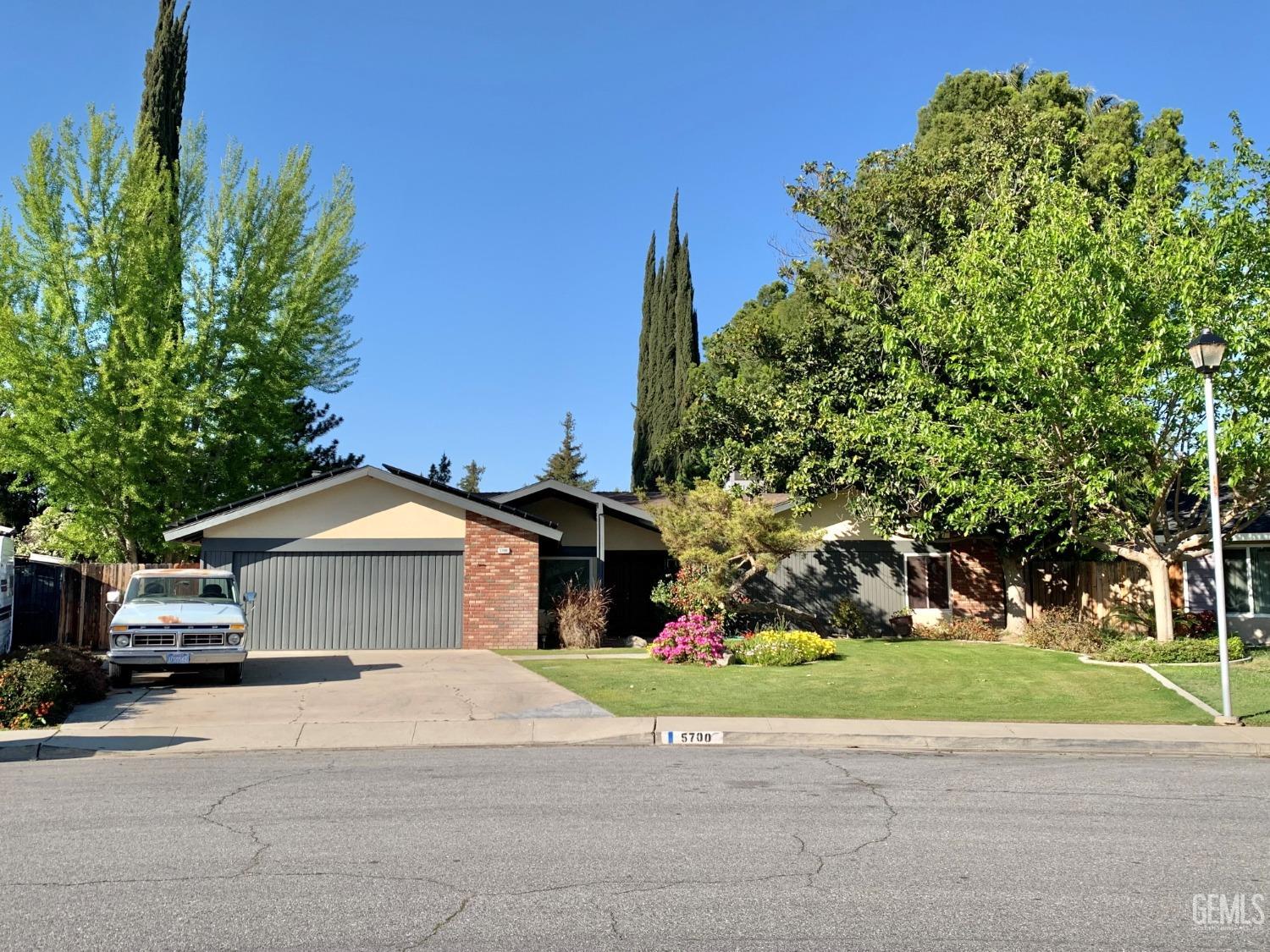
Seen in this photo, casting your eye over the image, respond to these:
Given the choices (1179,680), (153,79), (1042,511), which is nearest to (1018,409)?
(1042,511)

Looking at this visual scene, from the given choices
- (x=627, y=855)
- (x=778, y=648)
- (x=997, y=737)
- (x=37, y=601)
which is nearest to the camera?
(x=627, y=855)

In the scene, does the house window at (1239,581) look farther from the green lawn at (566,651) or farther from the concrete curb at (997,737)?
the green lawn at (566,651)

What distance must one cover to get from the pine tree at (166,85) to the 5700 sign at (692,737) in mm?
23988

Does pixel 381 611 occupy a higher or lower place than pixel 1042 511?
lower

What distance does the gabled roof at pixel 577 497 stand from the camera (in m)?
23.7

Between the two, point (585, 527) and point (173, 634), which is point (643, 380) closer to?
point (585, 527)

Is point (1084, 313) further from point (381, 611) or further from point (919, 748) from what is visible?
point (381, 611)

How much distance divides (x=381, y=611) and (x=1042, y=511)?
14221mm

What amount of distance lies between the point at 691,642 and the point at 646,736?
22.8ft

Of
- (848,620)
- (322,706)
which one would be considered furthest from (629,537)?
(322,706)

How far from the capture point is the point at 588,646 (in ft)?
74.6

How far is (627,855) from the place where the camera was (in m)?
6.56

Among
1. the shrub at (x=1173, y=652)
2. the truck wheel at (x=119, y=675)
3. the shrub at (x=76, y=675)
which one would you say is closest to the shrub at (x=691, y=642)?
the shrub at (x=1173, y=652)

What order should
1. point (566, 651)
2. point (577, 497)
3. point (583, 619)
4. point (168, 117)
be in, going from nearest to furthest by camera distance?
point (566, 651)
point (583, 619)
point (577, 497)
point (168, 117)
